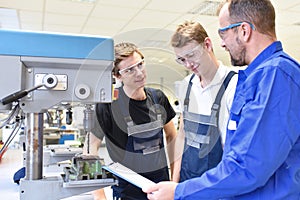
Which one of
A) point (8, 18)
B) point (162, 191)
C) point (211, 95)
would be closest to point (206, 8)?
point (8, 18)

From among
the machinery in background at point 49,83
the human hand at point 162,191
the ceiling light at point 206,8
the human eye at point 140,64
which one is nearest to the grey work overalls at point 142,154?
the human eye at point 140,64

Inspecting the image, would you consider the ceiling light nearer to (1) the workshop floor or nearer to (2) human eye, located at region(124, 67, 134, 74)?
(1) the workshop floor

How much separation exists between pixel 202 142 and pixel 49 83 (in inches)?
34.0

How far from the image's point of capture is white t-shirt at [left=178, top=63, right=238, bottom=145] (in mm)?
1494

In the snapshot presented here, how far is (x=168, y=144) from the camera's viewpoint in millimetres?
1796

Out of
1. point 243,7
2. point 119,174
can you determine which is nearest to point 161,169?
point 119,174

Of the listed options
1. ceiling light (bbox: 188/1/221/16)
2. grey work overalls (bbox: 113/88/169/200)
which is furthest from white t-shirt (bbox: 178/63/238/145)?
ceiling light (bbox: 188/1/221/16)

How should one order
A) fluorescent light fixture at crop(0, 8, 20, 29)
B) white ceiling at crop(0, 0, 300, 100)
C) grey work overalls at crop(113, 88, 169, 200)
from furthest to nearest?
fluorescent light fixture at crop(0, 8, 20, 29)
white ceiling at crop(0, 0, 300, 100)
grey work overalls at crop(113, 88, 169, 200)

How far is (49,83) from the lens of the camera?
112 cm

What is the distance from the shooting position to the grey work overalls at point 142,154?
161 cm

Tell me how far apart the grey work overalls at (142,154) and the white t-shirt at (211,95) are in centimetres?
25

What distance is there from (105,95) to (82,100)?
92mm

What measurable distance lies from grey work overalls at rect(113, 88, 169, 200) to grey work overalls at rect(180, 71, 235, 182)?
5.8 inches

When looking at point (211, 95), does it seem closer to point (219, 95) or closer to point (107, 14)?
point (219, 95)
